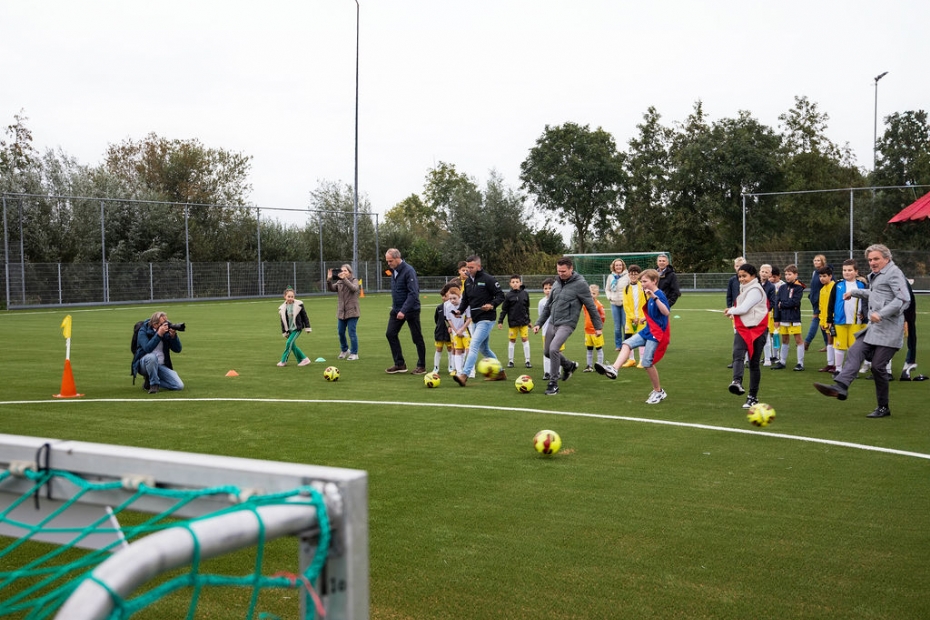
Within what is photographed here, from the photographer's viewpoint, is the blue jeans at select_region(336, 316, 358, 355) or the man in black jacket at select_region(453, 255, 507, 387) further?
the blue jeans at select_region(336, 316, 358, 355)

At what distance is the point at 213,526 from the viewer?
1.61m

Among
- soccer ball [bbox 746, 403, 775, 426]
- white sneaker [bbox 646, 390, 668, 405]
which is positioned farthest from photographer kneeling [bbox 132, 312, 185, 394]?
soccer ball [bbox 746, 403, 775, 426]

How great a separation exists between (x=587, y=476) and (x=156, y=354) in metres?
7.48

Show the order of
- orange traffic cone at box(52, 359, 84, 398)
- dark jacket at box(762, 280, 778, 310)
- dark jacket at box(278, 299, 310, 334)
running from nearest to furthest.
A: orange traffic cone at box(52, 359, 84, 398) < dark jacket at box(762, 280, 778, 310) < dark jacket at box(278, 299, 310, 334)

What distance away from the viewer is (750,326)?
10.9m

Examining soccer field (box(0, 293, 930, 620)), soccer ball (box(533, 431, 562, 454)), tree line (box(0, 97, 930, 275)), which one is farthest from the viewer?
tree line (box(0, 97, 930, 275))

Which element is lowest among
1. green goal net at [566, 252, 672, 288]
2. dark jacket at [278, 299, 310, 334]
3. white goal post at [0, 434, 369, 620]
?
dark jacket at [278, 299, 310, 334]

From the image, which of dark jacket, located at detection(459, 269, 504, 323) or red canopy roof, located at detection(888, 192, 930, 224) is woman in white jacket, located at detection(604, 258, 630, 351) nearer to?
dark jacket, located at detection(459, 269, 504, 323)

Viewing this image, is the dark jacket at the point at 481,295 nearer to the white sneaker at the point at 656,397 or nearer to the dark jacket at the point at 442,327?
the dark jacket at the point at 442,327

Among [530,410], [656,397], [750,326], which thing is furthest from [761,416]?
[530,410]

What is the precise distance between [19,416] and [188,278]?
34944 millimetres

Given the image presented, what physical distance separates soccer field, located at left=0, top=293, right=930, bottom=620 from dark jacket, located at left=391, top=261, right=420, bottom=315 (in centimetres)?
122

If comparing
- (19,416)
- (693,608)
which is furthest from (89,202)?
(693,608)

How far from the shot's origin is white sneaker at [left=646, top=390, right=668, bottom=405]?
11336 mm
